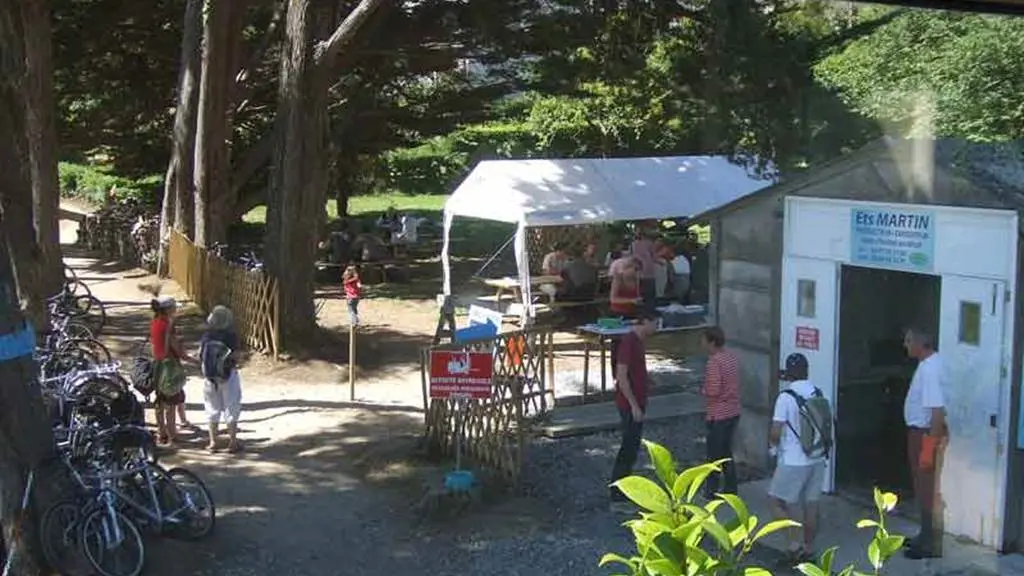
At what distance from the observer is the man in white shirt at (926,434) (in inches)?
286

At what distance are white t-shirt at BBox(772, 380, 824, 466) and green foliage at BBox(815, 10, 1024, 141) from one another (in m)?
3.10

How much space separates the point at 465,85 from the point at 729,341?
→ 15.2 m

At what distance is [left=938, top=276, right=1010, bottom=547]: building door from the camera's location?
24.0 ft

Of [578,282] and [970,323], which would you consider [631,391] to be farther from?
[578,282]

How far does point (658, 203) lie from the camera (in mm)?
16844

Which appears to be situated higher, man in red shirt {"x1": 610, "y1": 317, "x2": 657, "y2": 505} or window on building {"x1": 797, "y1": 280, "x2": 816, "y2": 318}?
window on building {"x1": 797, "y1": 280, "x2": 816, "y2": 318}

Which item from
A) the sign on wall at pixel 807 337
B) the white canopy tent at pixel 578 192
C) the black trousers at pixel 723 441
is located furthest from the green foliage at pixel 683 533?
the white canopy tent at pixel 578 192

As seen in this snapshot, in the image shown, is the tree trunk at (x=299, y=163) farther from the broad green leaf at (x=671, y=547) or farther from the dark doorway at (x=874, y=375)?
the broad green leaf at (x=671, y=547)

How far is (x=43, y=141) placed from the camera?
17.1 metres

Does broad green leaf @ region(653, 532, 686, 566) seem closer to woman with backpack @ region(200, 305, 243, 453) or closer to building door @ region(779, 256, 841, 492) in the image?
building door @ region(779, 256, 841, 492)

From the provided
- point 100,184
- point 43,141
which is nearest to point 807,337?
point 43,141

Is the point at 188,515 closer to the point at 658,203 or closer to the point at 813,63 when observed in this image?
the point at 813,63

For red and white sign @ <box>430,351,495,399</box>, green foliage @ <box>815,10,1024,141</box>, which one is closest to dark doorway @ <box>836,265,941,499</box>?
green foliage @ <box>815,10,1024,141</box>

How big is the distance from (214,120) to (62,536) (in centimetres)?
1411
